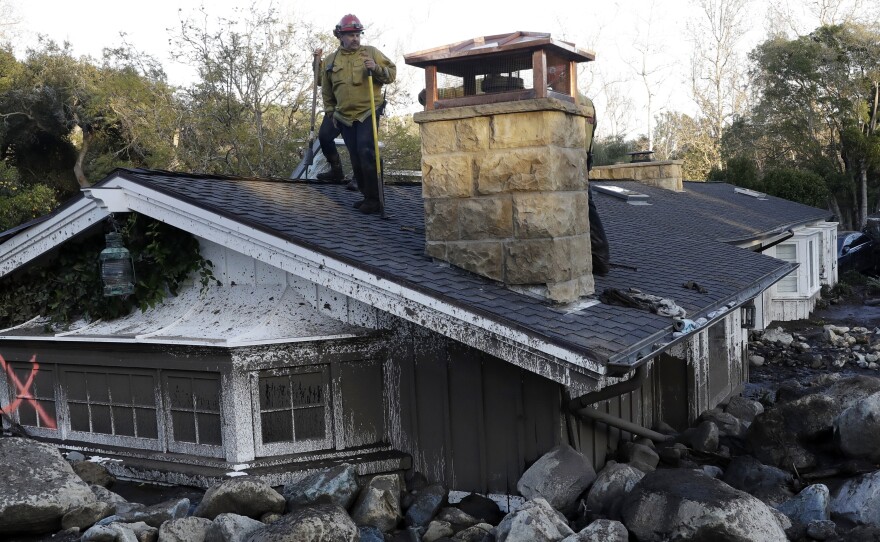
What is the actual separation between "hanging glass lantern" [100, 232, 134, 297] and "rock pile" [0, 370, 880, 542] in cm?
136

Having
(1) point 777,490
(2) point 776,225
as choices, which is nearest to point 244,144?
(2) point 776,225

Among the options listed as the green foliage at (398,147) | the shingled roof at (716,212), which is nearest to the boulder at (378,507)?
the shingled roof at (716,212)

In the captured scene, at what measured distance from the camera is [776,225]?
17234mm

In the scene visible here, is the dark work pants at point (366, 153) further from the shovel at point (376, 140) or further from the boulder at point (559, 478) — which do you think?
the boulder at point (559, 478)

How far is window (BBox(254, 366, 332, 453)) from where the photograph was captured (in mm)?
6750

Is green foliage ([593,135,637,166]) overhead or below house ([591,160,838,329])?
overhead

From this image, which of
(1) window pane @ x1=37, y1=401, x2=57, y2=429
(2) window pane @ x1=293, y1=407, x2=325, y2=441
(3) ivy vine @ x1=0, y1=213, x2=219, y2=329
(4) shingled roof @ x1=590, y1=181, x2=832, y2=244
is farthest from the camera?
(4) shingled roof @ x1=590, y1=181, x2=832, y2=244

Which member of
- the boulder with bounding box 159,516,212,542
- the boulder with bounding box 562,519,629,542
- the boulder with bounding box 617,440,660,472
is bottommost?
the boulder with bounding box 617,440,660,472

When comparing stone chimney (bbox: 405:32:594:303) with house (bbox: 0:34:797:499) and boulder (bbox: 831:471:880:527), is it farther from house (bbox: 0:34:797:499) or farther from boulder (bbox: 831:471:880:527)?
boulder (bbox: 831:471:880:527)

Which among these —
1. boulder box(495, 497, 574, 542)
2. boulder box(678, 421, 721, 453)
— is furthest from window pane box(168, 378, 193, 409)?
boulder box(678, 421, 721, 453)

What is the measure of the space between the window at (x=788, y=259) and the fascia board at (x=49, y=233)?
1692 cm

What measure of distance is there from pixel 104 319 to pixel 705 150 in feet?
120

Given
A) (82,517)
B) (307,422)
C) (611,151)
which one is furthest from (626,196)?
(611,151)

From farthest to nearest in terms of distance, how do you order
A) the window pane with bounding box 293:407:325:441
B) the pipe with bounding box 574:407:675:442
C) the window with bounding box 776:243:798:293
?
1. the window with bounding box 776:243:798:293
2. the window pane with bounding box 293:407:325:441
3. the pipe with bounding box 574:407:675:442
